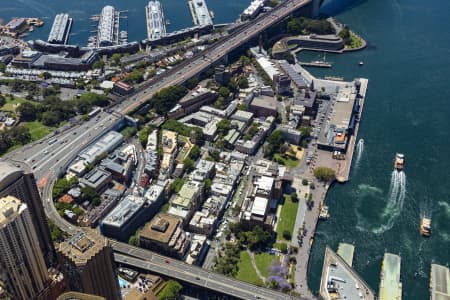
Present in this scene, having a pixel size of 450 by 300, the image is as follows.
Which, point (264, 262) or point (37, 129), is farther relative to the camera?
point (37, 129)

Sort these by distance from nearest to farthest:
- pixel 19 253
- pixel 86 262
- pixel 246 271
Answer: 1. pixel 19 253
2. pixel 86 262
3. pixel 246 271

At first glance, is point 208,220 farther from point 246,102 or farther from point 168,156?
point 246,102

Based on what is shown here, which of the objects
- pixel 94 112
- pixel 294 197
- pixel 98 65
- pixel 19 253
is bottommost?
pixel 294 197

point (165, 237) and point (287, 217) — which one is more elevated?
point (165, 237)

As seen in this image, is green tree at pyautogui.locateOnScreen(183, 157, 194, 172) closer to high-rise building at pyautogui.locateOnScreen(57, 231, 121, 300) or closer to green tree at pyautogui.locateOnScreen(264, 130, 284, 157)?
green tree at pyautogui.locateOnScreen(264, 130, 284, 157)

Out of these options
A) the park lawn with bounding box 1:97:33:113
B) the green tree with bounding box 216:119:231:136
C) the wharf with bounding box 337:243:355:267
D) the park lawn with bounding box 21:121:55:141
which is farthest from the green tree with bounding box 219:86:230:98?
the wharf with bounding box 337:243:355:267

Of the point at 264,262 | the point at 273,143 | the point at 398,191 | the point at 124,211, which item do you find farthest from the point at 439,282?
the point at 124,211

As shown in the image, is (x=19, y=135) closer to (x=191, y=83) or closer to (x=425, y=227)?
(x=191, y=83)
